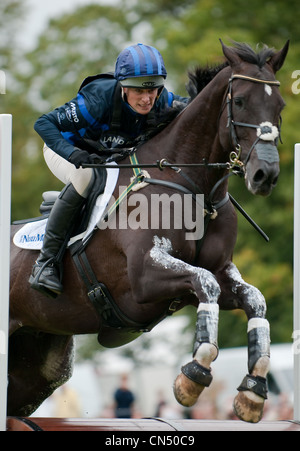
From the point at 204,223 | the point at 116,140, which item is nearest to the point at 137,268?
the point at 204,223

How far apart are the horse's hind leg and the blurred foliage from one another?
4636 millimetres

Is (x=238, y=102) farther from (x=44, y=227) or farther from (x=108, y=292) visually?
(x=44, y=227)

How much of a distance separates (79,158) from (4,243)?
784mm

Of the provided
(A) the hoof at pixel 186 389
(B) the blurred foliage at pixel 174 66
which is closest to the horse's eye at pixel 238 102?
(A) the hoof at pixel 186 389

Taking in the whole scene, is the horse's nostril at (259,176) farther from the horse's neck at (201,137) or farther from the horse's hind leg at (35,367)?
the horse's hind leg at (35,367)

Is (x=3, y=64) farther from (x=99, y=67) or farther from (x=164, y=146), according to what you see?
(x=164, y=146)

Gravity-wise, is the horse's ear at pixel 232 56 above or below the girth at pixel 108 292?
above

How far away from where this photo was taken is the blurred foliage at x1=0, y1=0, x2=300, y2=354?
15094mm

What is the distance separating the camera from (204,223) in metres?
5.54

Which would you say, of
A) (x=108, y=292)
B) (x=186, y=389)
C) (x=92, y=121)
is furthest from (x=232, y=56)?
(x=186, y=389)

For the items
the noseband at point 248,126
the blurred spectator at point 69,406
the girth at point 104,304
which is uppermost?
the noseband at point 248,126

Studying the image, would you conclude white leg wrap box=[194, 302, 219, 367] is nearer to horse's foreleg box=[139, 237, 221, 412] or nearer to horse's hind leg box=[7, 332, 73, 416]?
horse's foreleg box=[139, 237, 221, 412]

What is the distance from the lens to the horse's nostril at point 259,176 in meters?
4.93
